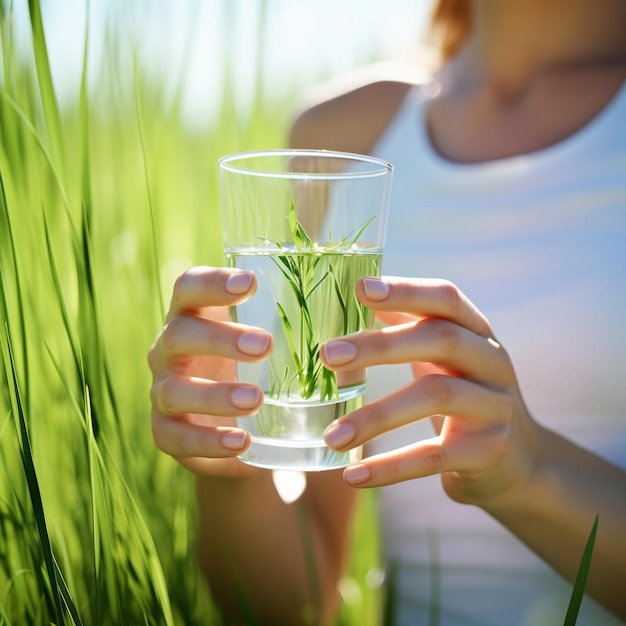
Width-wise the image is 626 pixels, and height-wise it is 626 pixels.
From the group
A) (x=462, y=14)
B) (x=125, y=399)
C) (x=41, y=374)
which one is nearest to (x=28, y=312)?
(x=41, y=374)

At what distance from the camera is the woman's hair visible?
1762 mm

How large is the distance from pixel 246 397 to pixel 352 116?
1101 mm

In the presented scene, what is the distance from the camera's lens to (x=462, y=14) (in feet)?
5.80

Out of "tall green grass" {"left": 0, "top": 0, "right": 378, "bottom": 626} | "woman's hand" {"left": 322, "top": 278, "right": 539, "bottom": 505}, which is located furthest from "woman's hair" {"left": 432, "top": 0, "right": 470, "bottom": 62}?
"woman's hand" {"left": 322, "top": 278, "right": 539, "bottom": 505}

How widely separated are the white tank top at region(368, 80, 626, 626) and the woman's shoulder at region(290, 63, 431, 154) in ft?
1.05

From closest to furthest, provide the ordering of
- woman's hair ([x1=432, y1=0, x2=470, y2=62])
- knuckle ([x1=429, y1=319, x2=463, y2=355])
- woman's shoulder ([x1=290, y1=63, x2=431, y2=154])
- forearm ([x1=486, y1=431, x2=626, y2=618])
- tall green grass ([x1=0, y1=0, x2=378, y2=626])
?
1. tall green grass ([x1=0, y1=0, x2=378, y2=626])
2. knuckle ([x1=429, y1=319, x2=463, y2=355])
3. forearm ([x1=486, y1=431, x2=626, y2=618])
4. woman's shoulder ([x1=290, y1=63, x2=431, y2=154])
5. woman's hair ([x1=432, y1=0, x2=470, y2=62])

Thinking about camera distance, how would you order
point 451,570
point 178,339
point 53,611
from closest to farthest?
point 53,611 < point 178,339 < point 451,570

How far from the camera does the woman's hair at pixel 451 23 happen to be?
176 cm

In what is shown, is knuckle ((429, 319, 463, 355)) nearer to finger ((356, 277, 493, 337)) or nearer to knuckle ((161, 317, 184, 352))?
finger ((356, 277, 493, 337))

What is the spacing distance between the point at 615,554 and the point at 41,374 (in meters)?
0.88

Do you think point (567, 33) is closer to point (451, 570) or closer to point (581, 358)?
point (581, 358)

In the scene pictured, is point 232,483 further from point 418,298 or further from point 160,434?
point 418,298

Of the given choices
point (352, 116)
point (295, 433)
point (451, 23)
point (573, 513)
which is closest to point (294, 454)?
point (295, 433)

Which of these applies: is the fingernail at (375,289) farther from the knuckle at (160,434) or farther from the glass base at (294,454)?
the knuckle at (160,434)
